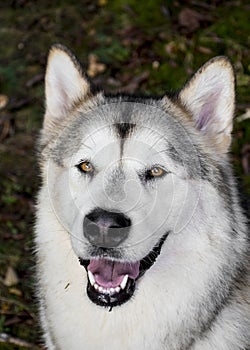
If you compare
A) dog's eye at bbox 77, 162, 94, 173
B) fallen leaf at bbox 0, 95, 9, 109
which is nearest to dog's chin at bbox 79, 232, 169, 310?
dog's eye at bbox 77, 162, 94, 173

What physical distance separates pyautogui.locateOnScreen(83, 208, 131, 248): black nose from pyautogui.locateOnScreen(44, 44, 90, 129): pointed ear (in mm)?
989

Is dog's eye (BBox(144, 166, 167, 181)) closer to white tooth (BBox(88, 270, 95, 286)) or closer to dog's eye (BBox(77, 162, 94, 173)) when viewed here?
dog's eye (BBox(77, 162, 94, 173))

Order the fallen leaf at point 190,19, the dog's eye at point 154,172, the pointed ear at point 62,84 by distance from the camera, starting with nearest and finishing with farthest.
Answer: the dog's eye at point 154,172 < the pointed ear at point 62,84 < the fallen leaf at point 190,19

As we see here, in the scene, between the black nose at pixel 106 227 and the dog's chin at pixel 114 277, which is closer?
the black nose at pixel 106 227

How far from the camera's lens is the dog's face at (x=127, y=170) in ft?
10.6

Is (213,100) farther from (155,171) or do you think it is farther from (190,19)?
(190,19)

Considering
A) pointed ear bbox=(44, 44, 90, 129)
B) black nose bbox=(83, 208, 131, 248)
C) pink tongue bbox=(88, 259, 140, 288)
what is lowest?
pink tongue bbox=(88, 259, 140, 288)

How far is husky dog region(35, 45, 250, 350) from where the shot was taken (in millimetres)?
3340

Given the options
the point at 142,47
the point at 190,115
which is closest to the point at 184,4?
the point at 142,47

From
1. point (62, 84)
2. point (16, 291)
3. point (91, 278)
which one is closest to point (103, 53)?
point (16, 291)

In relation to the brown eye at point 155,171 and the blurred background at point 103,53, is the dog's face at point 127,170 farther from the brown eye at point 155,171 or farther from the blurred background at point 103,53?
the blurred background at point 103,53

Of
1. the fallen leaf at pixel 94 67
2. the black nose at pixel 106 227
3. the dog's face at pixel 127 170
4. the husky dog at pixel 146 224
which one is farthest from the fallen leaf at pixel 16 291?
the fallen leaf at pixel 94 67

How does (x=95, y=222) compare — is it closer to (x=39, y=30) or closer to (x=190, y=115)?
(x=190, y=115)

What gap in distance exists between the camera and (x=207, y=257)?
3.47 m
